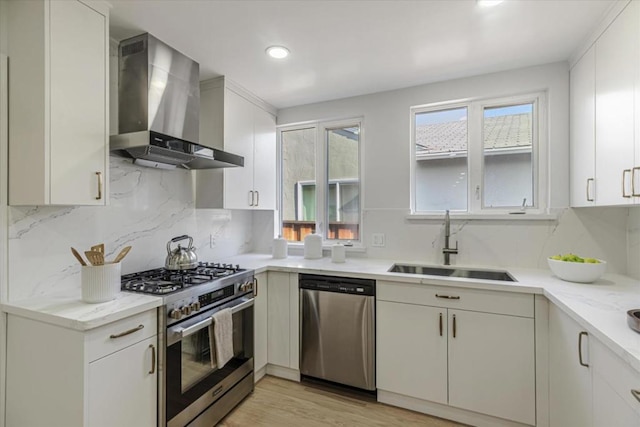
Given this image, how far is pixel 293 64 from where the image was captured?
7.32 feet

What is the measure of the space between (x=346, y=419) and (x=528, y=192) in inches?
86.8

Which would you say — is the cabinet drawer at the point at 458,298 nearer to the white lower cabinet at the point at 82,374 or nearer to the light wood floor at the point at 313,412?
the light wood floor at the point at 313,412

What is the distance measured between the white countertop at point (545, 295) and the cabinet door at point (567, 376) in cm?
12

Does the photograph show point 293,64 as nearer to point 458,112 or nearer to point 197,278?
point 458,112

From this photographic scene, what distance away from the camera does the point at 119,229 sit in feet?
6.44

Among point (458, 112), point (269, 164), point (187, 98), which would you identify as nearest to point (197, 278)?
point (187, 98)

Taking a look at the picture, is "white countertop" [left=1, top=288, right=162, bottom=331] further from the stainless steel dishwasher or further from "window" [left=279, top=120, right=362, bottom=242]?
"window" [left=279, top=120, right=362, bottom=242]

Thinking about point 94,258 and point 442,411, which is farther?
point 442,411

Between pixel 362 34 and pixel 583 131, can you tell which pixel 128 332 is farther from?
pixel 583 131

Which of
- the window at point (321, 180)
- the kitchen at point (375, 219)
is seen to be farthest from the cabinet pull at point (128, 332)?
the window at point (321, 180)

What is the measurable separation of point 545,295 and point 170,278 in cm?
228

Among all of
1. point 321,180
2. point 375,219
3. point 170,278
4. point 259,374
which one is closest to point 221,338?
point 170,278

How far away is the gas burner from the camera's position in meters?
1.66

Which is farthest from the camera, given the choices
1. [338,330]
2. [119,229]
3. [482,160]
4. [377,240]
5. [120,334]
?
[377,240]
